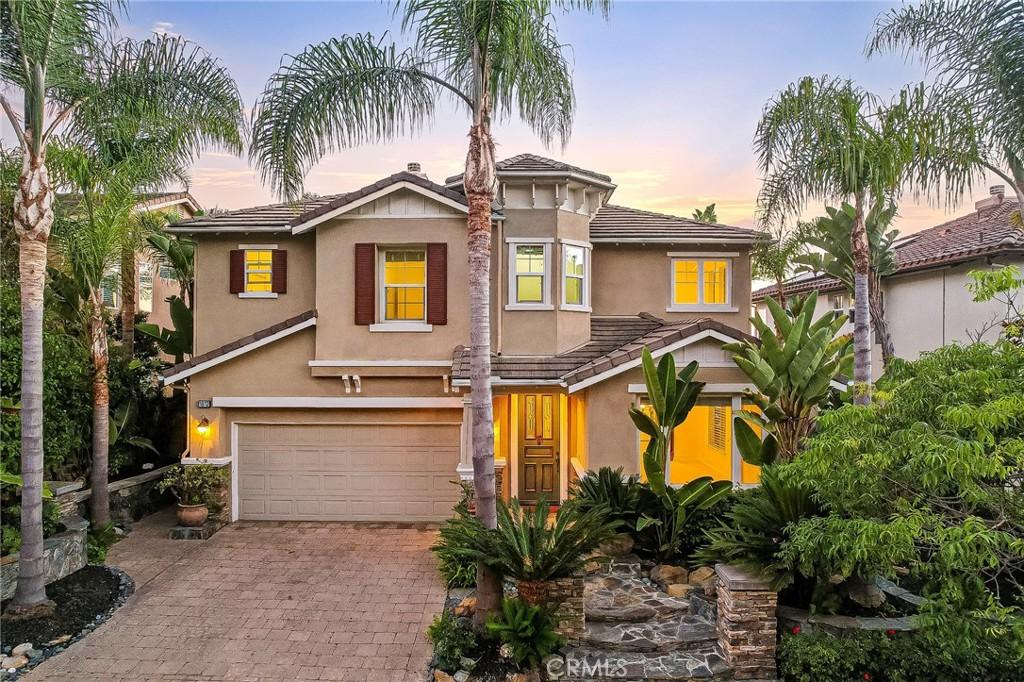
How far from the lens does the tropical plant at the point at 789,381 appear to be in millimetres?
8852

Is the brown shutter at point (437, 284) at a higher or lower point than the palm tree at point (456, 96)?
lower

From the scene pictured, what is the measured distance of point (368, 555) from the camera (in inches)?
375

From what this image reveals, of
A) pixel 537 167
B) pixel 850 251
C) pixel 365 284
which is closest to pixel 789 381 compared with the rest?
pixel 537 167

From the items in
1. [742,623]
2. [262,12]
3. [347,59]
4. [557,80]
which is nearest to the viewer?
[742,623]

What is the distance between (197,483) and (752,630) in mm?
9768

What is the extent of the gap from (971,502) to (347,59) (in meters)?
8.36

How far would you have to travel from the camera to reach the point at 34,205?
709 centimetres

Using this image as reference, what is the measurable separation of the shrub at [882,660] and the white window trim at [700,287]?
8030mm

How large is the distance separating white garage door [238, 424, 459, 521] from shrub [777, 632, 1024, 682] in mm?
6924

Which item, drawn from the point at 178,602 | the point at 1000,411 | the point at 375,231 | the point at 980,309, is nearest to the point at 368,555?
the point at 178,602

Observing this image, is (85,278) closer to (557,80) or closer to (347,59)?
(347,59)

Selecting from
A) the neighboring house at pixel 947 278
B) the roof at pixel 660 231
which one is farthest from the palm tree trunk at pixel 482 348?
the neighboring house at pixel 947 278

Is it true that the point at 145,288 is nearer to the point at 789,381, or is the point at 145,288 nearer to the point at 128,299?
the point at 128,299

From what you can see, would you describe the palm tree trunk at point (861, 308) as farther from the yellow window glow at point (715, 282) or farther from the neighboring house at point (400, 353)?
the yellow window glow at point (715, 282)
